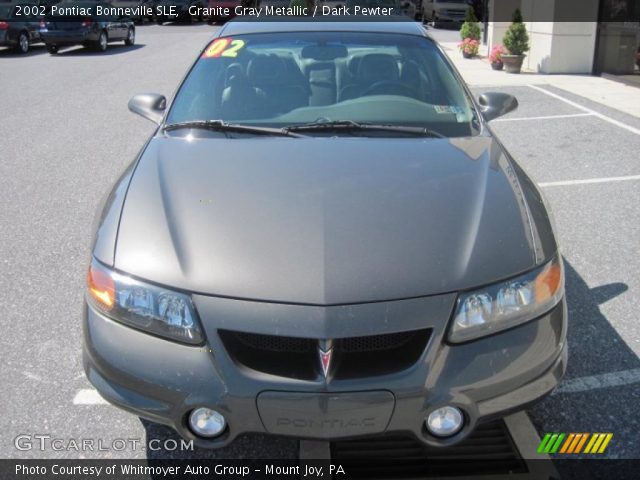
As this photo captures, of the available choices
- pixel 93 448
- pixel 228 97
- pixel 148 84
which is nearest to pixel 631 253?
Result: pixel 228 97

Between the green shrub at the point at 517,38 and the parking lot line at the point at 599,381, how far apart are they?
39.0ft

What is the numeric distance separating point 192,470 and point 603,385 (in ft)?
6.34

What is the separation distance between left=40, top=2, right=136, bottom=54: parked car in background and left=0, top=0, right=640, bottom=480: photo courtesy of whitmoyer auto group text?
1616cm

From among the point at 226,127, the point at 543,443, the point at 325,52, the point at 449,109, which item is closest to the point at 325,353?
the point at 543,443

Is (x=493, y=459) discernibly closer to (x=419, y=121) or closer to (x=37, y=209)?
(x=419, y=121)

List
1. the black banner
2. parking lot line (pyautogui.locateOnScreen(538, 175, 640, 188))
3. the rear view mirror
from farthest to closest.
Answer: parking lot line (pyautogui.locateOnScreen(538, 175, 640, 188)), the rear view mirror, the black banner

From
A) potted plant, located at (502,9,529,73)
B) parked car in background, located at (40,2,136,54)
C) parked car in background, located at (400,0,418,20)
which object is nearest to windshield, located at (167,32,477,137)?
potted plant, located at (502,9,529,73)

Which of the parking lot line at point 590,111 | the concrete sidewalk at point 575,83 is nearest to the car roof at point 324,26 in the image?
the parking lot line at point 590,111

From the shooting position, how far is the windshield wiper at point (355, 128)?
3.38 metres

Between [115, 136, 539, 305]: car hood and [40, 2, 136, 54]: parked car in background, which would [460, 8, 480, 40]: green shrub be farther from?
[115, 136, 539, 305]: car hood

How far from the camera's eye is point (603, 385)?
124 inches

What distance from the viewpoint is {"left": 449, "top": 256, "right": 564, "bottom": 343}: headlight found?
89.4 inches

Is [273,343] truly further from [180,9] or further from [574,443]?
[180,9]

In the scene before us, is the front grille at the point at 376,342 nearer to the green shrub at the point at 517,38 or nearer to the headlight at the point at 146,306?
the headlight at the point at 146,306
